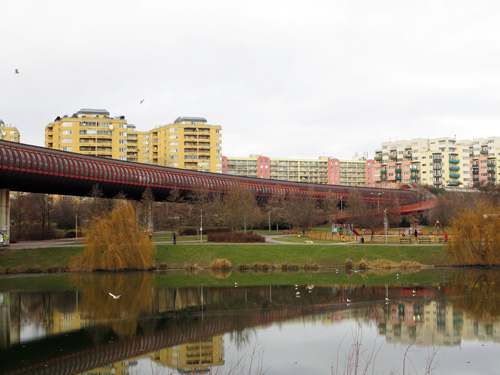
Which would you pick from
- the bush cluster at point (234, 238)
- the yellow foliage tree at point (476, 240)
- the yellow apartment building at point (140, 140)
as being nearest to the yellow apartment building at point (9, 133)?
the yellow apartment building at point (140, 140)

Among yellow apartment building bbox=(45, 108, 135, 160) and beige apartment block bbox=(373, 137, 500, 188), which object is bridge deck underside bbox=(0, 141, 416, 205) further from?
beige apartment block bbox=(373, 137, 500, 188)

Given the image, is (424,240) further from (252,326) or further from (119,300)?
(252,326)

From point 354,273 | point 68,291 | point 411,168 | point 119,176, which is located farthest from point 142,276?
point 411,168

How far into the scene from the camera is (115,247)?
48.4 metres

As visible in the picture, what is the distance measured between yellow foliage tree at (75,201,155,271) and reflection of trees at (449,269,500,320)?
85.8 feet

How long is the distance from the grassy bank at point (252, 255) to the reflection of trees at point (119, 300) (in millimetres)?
6756

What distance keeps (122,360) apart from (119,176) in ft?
177

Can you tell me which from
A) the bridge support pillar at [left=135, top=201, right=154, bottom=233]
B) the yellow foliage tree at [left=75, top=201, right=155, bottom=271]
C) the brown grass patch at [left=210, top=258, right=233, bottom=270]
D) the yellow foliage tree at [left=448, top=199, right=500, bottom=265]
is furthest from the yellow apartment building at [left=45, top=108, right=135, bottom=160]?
the yellow foliage tree at [left=448, top=199, right=500, bottom=265]

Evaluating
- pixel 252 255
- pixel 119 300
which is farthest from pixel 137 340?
pixel 252 255

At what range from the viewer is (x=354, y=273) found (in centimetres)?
4572

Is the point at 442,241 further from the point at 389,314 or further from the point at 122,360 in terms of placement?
the point at 122,360

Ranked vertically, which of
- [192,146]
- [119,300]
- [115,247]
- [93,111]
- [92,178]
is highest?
[93,111]

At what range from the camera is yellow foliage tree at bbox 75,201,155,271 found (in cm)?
4816

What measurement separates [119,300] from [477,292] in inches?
882
